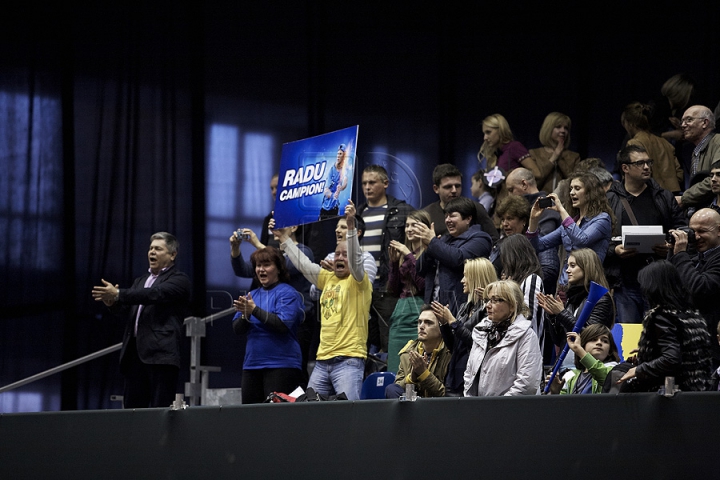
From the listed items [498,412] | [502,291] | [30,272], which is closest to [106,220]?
[30,272]

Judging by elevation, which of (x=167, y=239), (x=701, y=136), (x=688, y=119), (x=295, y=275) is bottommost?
(x=295, y=275)

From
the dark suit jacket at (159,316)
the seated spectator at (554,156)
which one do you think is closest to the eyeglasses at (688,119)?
the seated spectator at (554,156)

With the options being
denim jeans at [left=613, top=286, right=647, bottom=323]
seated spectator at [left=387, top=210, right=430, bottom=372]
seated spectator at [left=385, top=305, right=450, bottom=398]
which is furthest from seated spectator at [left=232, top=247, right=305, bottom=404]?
denim jeans at [left=613, top=286, right=647, bottom=323]

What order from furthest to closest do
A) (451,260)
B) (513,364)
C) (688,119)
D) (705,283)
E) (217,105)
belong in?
(217,105)
(688,119)
(451,260)
(705,283)
(513,364)

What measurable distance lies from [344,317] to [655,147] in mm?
2821

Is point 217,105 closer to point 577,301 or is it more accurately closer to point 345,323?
point 345,323

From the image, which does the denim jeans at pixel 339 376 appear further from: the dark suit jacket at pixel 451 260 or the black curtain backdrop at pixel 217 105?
the black curtain backdrop at pixel 217 105

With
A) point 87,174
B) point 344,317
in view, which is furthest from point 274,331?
point 87,174

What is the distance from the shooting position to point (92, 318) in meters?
9.23

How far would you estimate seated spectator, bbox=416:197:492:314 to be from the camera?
20.4 ft

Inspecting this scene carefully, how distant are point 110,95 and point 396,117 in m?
2.48

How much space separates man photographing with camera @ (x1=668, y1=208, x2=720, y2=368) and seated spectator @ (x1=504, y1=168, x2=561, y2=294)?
0.83 meters

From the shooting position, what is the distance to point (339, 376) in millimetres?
6340

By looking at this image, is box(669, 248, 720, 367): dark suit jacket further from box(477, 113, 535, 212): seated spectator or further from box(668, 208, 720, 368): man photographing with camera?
box(477, 113, 535, 212): seated spectator
